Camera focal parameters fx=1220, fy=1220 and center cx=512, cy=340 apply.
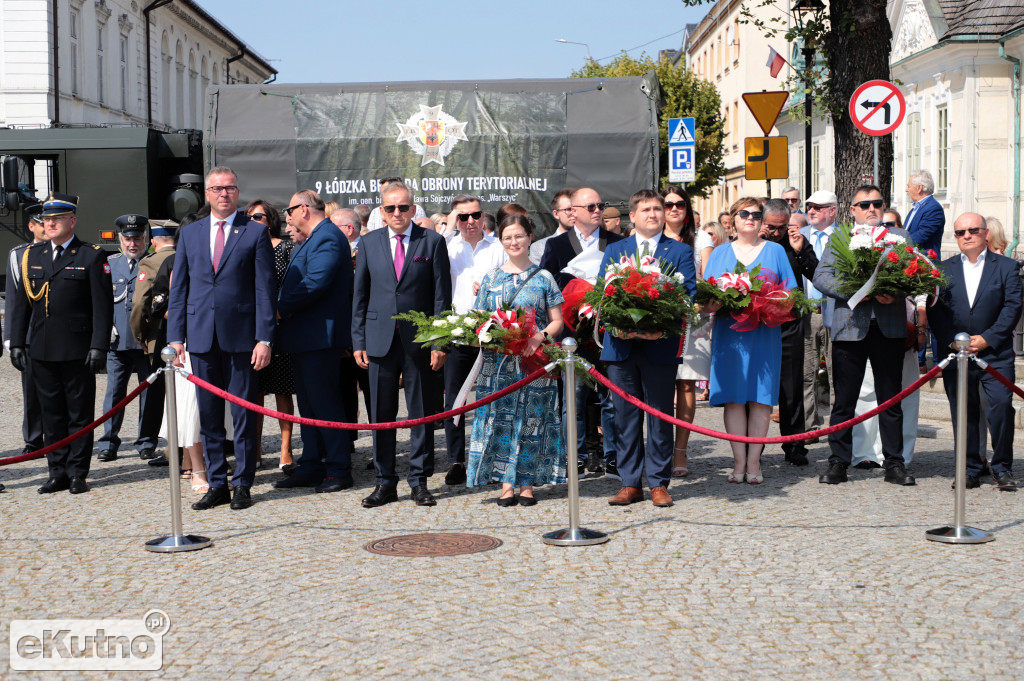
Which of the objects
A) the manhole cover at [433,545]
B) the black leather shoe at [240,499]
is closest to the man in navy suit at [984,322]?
the manhole cover at [433,545]

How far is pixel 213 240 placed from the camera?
8148mm

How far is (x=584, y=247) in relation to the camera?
909cm

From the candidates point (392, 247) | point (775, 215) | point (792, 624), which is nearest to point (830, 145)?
point (775, 215)

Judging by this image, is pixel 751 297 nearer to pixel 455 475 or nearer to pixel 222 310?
pixel 455 475

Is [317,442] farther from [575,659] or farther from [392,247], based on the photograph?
[575,659]

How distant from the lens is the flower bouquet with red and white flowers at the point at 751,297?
848cm

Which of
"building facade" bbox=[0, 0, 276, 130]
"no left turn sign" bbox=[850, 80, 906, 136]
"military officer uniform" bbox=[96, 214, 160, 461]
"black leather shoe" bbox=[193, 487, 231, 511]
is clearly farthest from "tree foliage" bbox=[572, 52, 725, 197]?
"black leather shoe" bbox=[193, 487, 231, 511]

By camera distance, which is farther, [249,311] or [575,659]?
[249,311]

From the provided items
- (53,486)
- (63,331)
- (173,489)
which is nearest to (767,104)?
(63,331)

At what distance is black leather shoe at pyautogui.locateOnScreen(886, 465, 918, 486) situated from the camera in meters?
8.61

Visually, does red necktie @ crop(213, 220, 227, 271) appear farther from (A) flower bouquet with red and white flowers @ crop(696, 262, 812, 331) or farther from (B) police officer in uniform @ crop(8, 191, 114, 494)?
(A) flower bouquet with red and white flowers @ crop(696, 262, 812, 331)

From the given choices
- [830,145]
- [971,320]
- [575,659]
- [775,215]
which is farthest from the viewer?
[830,145]

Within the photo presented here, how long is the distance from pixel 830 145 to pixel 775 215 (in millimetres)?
29691

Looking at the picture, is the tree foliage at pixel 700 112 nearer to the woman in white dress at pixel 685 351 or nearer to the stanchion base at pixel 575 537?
the woman in white dress at pixel 685 351
